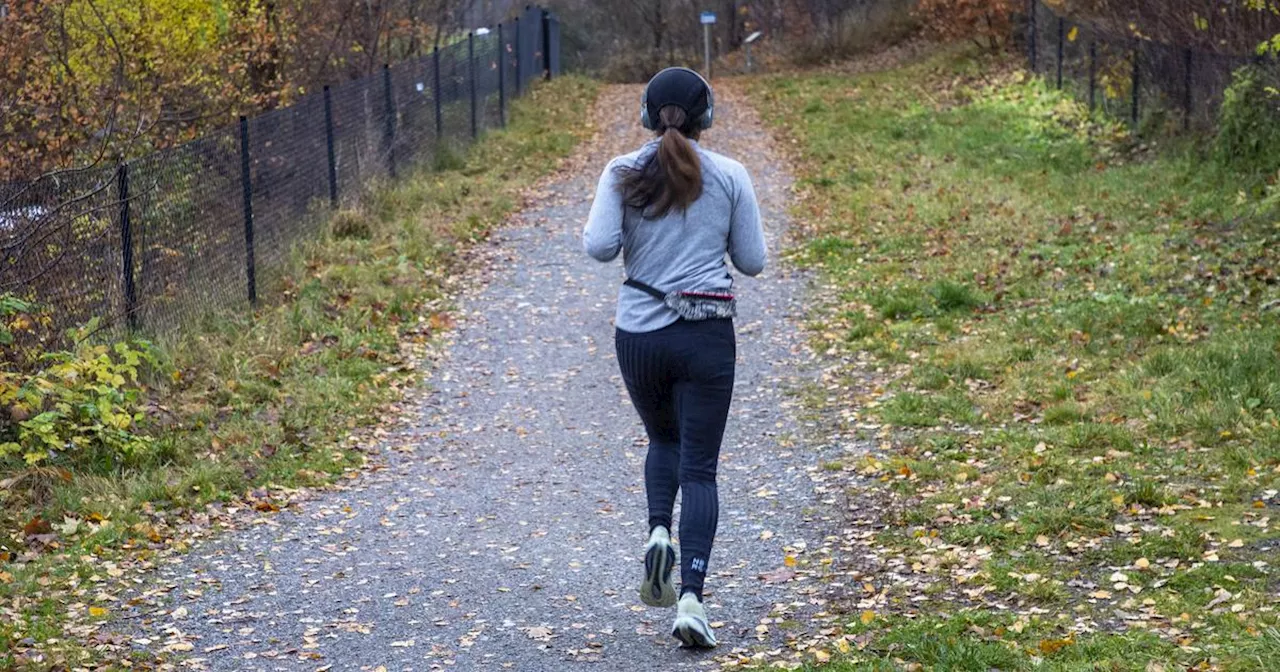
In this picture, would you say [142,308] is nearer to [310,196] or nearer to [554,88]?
[310,196]

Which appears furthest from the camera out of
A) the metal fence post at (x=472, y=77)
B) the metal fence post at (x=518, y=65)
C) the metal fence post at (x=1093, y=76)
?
the metal fence post at (x=518, y=65)

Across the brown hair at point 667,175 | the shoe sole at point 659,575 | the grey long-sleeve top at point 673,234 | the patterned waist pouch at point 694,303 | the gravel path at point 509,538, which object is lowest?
the gravel path at point 509,538

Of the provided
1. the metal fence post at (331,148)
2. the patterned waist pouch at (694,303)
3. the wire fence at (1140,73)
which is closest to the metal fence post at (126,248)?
the metal fence post at (331,148)

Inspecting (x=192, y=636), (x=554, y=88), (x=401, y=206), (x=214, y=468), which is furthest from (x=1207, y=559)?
(x=554, y=88)

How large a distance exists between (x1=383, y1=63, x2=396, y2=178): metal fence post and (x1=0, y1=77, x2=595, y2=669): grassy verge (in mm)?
1682

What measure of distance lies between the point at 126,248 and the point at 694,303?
5.93m

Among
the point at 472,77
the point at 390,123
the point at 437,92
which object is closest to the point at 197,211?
the point at 390,123

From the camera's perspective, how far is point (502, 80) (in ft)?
76.9

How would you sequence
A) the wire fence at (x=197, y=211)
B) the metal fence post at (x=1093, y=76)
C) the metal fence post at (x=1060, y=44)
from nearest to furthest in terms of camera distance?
the wire fence at (x=197, y=211), the metal fence post at (x=1093, y=76), the metal fence post at (x=1060, y=44)

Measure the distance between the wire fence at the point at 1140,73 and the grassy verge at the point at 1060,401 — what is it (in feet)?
1.68

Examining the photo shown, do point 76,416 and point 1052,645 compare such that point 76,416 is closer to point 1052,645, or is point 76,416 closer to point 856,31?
point 1052,645

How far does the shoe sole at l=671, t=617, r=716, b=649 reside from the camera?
4.84 meters

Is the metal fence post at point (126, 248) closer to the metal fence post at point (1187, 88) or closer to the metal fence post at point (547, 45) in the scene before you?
the metal fence post at point (1187, 88)

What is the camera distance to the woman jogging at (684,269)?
15.3ft
